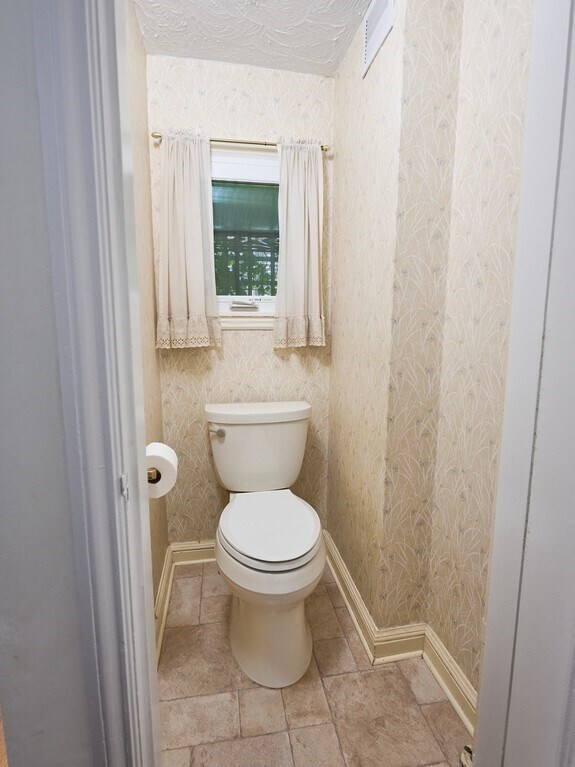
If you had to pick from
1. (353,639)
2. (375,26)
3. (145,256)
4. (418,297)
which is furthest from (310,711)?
(375,26)

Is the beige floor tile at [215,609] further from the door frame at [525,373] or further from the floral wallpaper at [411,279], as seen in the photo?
the door frame at [525,373]

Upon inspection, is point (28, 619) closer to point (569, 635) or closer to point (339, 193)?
point (569, 635)

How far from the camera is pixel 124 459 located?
1.70 feet

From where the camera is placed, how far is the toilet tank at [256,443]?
1688mm

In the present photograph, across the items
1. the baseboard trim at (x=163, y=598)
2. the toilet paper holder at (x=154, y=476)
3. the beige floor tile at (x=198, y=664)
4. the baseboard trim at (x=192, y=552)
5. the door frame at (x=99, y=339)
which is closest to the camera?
the door frame at (x=99, y=339)

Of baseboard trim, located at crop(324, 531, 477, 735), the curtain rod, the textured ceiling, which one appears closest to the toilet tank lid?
baseboard trim, located at crop(324, 531, 477, 735)

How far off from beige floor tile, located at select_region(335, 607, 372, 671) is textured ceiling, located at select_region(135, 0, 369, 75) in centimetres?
230

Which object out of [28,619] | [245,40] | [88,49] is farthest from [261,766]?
[245,40]

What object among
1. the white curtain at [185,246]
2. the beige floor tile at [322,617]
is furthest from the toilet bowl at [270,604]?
the white curtain at [185,246]

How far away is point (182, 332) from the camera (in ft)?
5.70

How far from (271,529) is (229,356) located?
844mm

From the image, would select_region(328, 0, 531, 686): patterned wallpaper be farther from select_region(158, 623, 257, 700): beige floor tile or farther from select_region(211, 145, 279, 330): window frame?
select_region(158, 623, 257, 700): beige floor tile

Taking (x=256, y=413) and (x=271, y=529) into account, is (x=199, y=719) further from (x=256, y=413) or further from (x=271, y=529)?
(x=256, y=413)

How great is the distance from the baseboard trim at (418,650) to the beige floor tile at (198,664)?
45 centimetres
